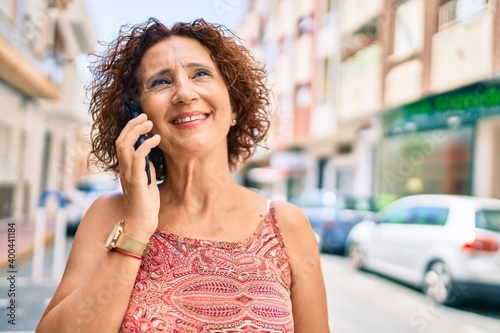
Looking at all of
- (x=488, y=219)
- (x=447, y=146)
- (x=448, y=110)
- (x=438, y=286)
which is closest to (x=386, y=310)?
(x=438, y=286)

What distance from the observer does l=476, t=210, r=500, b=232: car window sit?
1542 millimetres

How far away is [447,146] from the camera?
6.29 feet

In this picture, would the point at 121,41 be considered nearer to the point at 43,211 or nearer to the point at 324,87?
the point at 43,211

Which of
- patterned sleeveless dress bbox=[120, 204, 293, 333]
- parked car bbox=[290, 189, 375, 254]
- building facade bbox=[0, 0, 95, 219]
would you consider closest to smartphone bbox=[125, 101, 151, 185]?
patterned sleeveless dress bbox=[120, 204, 293, 333]

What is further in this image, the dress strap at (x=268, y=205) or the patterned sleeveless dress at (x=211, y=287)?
the dress strap at (x=268, y=205)

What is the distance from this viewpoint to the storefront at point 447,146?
1707mm

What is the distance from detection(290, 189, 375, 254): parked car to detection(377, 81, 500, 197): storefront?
0.18 m

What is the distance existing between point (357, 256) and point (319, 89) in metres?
0.95

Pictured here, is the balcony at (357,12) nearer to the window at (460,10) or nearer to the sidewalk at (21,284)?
the window at (460,10)

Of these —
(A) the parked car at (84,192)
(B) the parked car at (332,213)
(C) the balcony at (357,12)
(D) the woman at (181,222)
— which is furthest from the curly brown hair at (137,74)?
(B) the parked car at (332,213)

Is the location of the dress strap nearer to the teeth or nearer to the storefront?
the teeth

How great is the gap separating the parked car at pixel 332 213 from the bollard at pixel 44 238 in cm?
107

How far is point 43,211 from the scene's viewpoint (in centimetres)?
187

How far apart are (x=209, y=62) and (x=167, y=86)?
130mm
